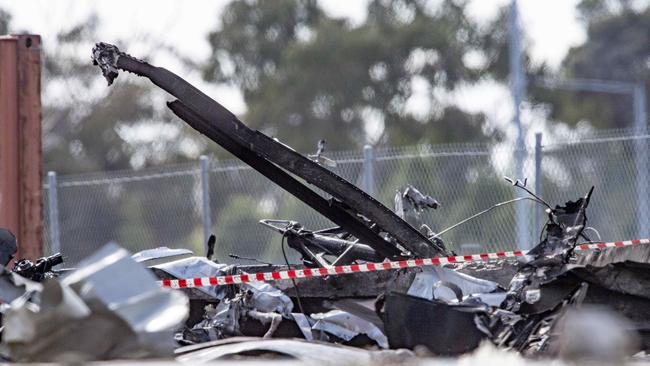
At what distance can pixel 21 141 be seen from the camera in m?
13.0

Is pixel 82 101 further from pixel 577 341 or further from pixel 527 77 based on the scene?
pixel 577 341

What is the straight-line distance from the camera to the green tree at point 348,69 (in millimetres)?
41062

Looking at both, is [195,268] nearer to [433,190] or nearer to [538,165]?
[538,165]

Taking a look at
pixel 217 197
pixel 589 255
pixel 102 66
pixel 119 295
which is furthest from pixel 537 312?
pixel 217 197

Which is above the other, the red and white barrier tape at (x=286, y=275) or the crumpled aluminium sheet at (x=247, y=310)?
the red and white barrier tape at (x=286, y=275)

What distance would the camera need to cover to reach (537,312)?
741 cm

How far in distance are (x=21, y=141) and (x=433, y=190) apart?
4077 millimetres

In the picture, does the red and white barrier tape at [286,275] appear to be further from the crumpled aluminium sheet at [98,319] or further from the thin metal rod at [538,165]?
the thin metal rod at [538,165]

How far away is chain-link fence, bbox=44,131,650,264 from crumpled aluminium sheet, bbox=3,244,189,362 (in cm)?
590

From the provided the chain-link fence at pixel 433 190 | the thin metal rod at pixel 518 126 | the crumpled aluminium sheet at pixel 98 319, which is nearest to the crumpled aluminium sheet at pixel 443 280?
the crumpled aluminium sheet at pixel 98 319

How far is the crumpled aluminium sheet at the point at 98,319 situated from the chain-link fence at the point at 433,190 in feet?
19.3

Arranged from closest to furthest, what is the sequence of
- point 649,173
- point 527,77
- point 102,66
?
point 102,66 → point 649,173 → point 527,77

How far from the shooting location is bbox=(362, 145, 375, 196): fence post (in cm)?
1233

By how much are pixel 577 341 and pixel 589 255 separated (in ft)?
7.56
